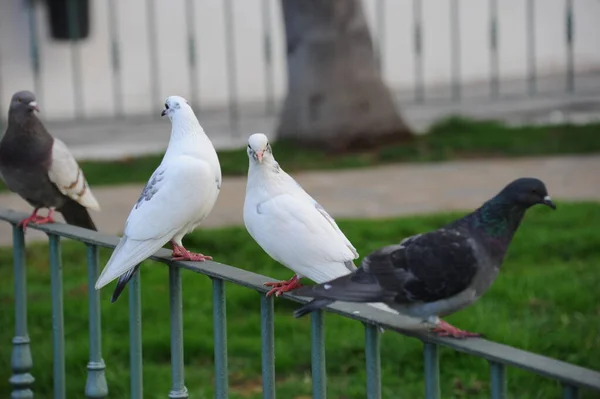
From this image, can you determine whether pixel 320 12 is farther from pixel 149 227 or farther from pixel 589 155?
pixel 149 227

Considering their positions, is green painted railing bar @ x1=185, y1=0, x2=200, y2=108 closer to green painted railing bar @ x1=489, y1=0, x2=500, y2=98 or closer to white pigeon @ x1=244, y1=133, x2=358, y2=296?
green painted railing bar @ x1=489, y1=0, x2=500, y2=98

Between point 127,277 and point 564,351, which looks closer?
point 127,277

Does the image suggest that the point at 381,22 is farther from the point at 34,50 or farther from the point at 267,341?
the point at 267,341

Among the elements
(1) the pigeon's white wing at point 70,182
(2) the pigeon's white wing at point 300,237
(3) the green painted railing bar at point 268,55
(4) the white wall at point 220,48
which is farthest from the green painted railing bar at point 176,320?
(4) the white wall at point 220,48

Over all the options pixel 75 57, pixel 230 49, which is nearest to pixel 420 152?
pixel 230 49

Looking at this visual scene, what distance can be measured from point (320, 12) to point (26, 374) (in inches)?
278

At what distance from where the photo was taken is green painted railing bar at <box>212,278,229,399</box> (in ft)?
10.5

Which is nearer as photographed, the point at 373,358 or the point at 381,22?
the point at 373,358

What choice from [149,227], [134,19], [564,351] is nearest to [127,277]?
[149,227]

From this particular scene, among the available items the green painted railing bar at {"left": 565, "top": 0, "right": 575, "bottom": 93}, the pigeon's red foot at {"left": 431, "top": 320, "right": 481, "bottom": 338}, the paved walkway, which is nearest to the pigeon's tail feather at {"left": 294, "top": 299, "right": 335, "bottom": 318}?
the pigeon's red foot at {"left": 431, "top": 320, "right": 481, "bottom": 338}

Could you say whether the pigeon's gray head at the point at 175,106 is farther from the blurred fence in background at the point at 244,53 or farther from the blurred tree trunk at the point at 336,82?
the blurred fence in background at the point at 244,53

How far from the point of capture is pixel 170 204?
349cm

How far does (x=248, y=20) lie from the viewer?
15.1 m

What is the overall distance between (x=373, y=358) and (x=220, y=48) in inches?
492
